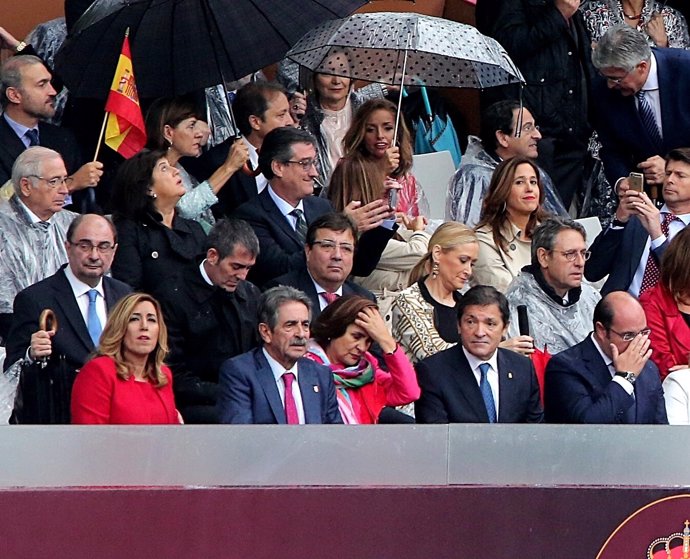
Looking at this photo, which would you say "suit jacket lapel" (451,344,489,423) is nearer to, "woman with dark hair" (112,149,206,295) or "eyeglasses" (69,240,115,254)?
"woman with dark hair" (112,149,206,295)

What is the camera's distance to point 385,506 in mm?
8922

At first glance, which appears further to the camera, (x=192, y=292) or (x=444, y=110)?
(x=444, y=110)

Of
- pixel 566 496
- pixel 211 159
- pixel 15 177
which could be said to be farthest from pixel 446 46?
pixel 566 496

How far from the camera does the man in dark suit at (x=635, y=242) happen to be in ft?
37.0

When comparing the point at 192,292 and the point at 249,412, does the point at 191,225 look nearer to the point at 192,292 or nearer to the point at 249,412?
the point at 192,292

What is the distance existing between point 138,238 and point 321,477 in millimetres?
1981

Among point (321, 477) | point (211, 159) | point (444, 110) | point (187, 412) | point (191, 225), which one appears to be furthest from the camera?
point (444, 110)

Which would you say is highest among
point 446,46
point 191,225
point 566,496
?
point 446,46

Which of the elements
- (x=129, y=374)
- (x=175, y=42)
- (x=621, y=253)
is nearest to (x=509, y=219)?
(x=621, y=253)

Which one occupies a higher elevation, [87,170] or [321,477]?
[87,170]

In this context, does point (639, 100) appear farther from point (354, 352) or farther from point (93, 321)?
point (93, 321)

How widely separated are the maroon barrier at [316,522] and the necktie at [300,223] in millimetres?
2249

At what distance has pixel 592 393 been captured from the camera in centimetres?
977

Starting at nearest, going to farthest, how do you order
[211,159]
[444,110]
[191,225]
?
1. [191,225]
2. [211,159]
3. [444,110]
